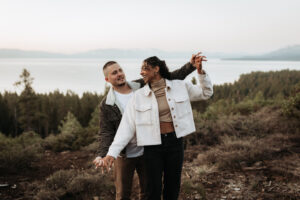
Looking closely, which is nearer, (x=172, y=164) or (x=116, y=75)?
(x=172, y=164)

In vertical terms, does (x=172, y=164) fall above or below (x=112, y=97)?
below

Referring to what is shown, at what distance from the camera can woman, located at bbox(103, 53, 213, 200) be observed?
2039 mm

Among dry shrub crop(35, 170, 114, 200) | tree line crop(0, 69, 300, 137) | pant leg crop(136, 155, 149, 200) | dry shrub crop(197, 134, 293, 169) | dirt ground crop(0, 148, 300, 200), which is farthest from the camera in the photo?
tree line crop(0, 69, 300, 137)

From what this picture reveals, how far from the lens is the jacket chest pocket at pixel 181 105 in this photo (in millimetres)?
2098

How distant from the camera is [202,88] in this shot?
227 centimetres

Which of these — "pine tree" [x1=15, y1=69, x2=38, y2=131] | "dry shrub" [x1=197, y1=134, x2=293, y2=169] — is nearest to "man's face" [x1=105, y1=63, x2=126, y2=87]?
"dry shrub" [x1=197, y1=134, x2=293, y2=169]

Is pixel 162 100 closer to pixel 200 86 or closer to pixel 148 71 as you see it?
pixel 148 71

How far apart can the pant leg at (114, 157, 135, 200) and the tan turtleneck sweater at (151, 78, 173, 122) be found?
55cm

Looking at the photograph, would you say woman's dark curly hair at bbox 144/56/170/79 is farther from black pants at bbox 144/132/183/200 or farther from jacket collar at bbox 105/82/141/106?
black pants at bbox 144/132/183/200

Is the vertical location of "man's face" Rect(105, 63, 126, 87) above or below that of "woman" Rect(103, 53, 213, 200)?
above

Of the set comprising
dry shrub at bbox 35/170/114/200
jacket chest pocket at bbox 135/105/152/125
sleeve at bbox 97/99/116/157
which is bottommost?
dry shrub at bbox 35/170/114/200

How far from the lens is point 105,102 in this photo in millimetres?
2285

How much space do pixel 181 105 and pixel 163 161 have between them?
20.2 inches

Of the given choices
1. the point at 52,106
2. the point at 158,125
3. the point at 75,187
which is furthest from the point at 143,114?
the point at 52,106
